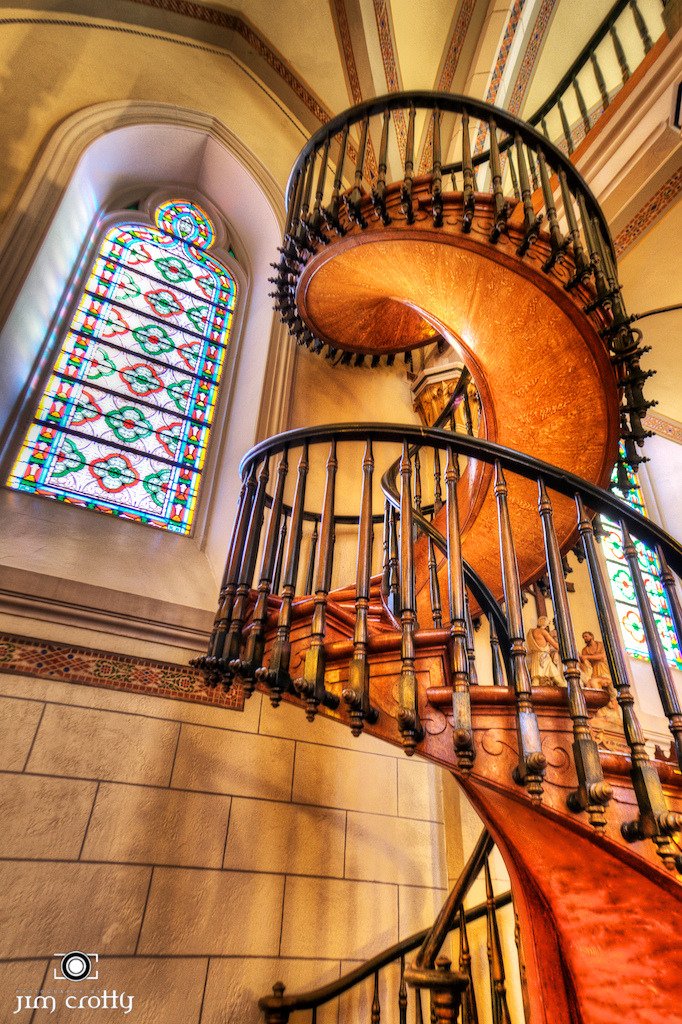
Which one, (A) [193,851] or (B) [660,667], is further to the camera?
(A) [193,851]

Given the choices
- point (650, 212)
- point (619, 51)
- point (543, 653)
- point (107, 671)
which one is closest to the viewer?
point (107, 671)

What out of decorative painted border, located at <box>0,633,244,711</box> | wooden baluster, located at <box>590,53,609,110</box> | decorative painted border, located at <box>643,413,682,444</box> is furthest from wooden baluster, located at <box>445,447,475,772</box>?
decorative painted border, located at <box>643,413,682,444</box>

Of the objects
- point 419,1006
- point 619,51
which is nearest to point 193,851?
point 419,1006

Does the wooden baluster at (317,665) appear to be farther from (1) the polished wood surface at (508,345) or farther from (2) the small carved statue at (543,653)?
(2) the small carved statue at (543,653)

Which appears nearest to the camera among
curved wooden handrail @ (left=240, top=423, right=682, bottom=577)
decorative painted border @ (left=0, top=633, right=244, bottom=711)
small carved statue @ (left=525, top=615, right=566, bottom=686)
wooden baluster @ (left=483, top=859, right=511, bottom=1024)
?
curved wooden handrail @ (left=240, top=423, right=682, bottom=577)

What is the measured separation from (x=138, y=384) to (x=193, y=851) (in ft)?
8.73

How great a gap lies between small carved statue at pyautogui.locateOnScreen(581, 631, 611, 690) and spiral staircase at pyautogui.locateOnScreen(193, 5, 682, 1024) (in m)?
0.94

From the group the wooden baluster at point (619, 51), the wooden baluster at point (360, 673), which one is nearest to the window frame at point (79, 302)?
the wooden baluster at point (360, 673)

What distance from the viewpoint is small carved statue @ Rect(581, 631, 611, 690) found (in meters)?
3.96

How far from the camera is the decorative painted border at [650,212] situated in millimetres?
4016

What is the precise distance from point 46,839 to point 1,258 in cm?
298

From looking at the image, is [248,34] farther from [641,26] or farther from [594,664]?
[594,664]

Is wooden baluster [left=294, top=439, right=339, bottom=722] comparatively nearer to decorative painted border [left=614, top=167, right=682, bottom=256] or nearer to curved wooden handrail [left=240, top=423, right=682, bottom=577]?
curved wooden handrail [left=240, top=423, right=682, bottom=577]

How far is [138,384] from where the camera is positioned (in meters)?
3.70
